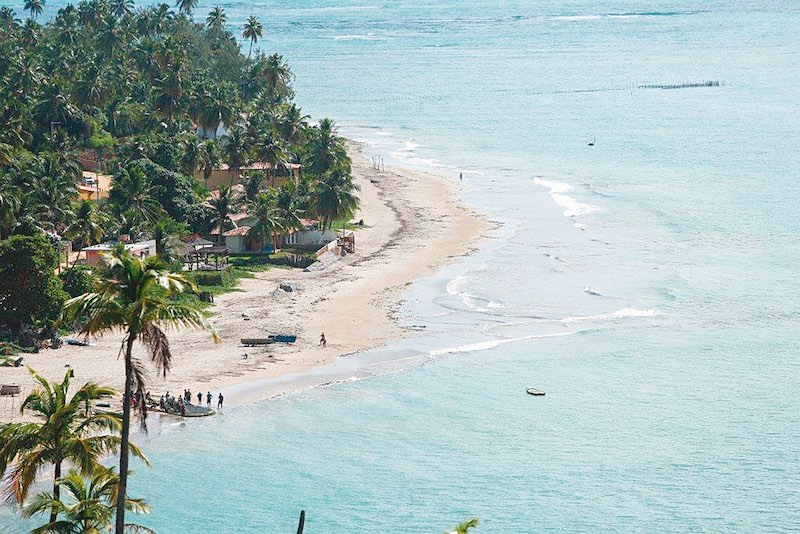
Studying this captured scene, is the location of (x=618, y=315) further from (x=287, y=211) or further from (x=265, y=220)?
(x=287, y=211)

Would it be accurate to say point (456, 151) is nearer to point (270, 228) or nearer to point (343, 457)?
point (270, 228)

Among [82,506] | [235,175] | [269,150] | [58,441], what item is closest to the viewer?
[82,506]

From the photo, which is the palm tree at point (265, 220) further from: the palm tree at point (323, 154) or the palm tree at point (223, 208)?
the palm tree at point (323, 154)

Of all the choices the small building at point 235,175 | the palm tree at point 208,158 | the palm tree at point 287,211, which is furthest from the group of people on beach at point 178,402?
the small building at point 235,175

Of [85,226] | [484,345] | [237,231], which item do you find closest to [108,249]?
[85,226]

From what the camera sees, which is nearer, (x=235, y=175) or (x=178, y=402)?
(x=178, y=402)

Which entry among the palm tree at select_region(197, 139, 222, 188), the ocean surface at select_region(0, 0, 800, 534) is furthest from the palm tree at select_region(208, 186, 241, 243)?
the ocean surface at select_region(0, 0, 800, 534)
